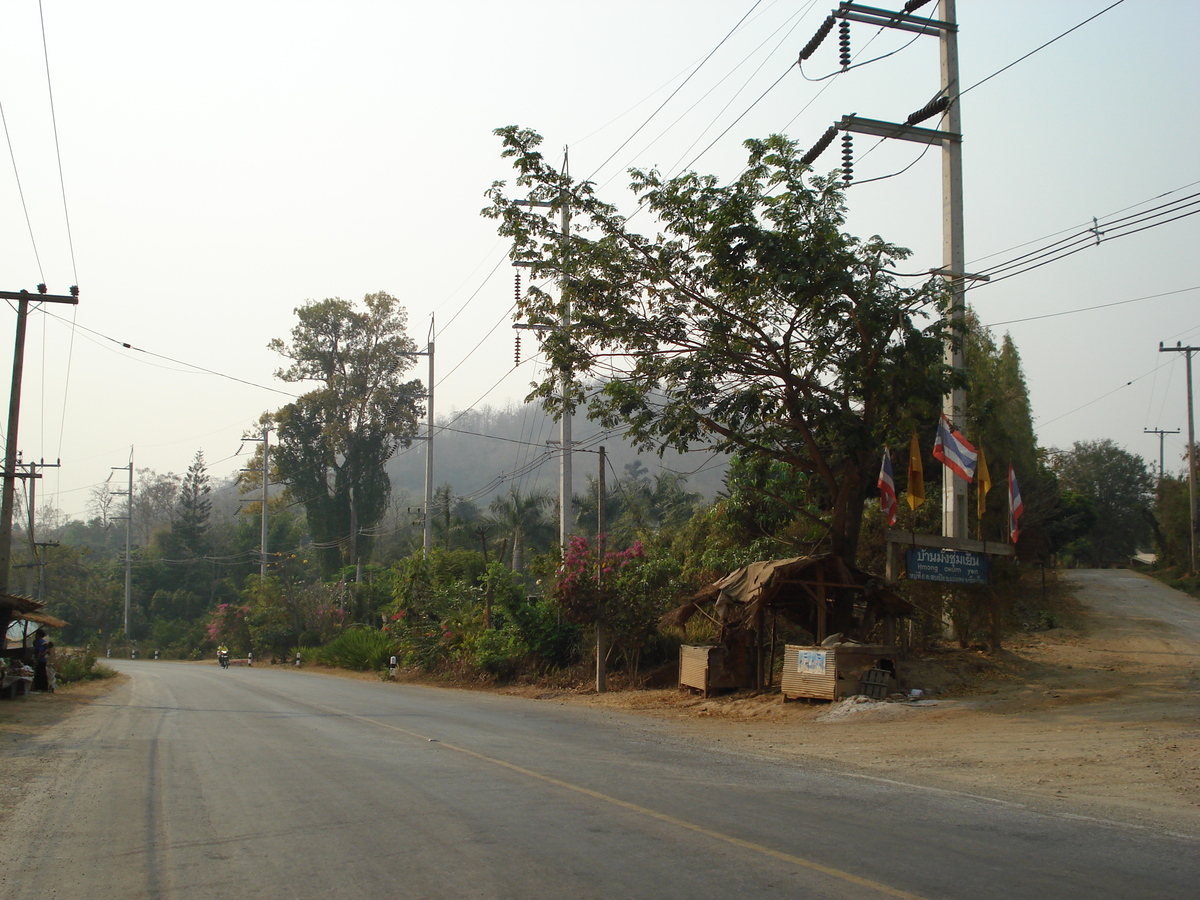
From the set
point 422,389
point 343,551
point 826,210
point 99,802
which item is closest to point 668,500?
point 422,389

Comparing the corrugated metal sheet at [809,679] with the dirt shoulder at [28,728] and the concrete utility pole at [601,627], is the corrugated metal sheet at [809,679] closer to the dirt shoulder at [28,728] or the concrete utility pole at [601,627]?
the concrete utility pole at [601,627]

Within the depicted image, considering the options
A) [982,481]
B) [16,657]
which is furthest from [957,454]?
[16,657]

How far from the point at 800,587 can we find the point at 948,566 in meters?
2.99

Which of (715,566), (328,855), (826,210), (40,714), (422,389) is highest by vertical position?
(422,389)

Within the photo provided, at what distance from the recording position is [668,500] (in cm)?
6431

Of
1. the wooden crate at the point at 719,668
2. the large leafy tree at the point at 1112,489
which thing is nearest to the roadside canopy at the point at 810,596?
the wooden crate at the point at 719,668

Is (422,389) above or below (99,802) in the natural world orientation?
above

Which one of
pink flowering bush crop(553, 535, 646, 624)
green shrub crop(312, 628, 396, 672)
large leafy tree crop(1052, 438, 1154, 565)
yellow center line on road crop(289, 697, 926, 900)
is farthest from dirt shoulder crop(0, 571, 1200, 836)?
large leafy tree crop(1052, 438, 1154, 565)

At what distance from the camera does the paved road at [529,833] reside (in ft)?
19.5

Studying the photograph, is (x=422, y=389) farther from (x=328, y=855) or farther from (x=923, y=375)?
(x=328, y=855)

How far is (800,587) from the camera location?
19391 mm

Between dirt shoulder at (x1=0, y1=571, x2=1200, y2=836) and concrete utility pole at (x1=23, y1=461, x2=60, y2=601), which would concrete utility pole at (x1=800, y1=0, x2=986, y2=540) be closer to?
dirt shoulder at (x1=0, y1=571, x2=1200, y2=836)

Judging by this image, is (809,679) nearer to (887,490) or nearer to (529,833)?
(887,490)

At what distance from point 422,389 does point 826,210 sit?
4860 cm
